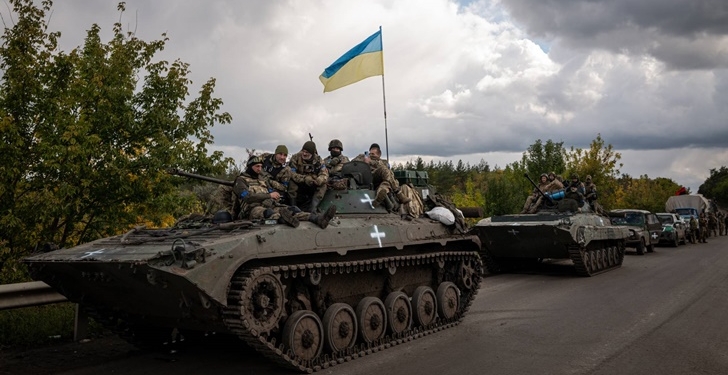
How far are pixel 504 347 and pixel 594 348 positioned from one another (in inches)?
43.1

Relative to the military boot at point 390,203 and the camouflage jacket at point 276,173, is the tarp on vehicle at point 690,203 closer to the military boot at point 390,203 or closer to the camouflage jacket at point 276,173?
the military boot at point 390,203

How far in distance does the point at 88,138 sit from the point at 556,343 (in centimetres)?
695

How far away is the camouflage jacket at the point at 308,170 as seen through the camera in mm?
8680

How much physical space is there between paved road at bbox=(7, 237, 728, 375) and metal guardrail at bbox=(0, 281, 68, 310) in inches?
49.8

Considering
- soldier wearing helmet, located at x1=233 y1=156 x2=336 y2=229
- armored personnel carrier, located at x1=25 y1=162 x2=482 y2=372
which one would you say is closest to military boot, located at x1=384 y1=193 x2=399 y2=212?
armored personnel carrier, located at x1=25 y1=162 x2=482 y2=372

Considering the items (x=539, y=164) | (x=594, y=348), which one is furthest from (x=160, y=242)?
(x=539, y=164)

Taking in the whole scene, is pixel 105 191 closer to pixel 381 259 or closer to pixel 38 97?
pixel 38 97

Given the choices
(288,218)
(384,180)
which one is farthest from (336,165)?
(288,218)

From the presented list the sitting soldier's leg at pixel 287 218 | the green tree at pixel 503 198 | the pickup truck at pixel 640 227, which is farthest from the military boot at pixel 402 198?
the green tree at pixel 503 198

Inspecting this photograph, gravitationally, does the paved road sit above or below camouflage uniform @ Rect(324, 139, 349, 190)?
below

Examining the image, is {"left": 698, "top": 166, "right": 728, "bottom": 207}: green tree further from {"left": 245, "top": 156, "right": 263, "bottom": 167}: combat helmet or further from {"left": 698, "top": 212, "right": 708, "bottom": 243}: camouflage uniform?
{"left": 245, "top": 156, "right": 263, "bottom": 167}: combat helmet

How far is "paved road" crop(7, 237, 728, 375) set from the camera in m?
6.98

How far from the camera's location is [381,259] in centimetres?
827

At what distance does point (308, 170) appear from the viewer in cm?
887
